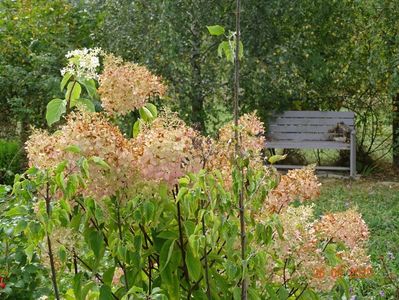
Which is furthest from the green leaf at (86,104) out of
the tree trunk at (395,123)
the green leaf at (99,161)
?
the tree trunk at (395,123)

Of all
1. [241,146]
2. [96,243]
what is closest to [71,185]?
[96,243]

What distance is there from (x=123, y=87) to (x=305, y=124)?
7439 mm

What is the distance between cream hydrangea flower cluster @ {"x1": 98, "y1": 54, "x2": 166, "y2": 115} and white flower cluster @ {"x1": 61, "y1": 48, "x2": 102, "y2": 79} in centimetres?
4

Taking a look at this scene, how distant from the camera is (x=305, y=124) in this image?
9398 mm

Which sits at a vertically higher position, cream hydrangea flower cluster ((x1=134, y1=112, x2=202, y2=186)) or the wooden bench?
cream hydrangea flower cluster ((x1=134, y1=112, x2=202, y2=186))

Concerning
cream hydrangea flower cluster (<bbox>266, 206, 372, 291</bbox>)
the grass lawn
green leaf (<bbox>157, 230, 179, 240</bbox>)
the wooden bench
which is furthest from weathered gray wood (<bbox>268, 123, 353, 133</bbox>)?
green leaf (<bbox>157, 230, 179, 240</bbox>)

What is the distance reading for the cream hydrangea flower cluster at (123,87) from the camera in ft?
6.89

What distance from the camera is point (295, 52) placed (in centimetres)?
880

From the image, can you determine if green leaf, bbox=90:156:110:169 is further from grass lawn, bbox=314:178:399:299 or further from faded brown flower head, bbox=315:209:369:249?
grass lawn, bbox=314:178:399:299

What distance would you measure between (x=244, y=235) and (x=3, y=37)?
7.55m

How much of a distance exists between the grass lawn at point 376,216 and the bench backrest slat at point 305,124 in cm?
66

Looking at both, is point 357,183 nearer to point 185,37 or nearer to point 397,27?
point 397,27

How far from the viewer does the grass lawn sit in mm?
4410

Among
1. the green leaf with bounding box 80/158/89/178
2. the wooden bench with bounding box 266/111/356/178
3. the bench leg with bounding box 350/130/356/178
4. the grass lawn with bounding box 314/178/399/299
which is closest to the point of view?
the green leaf with bounding box 80/158/89/178
